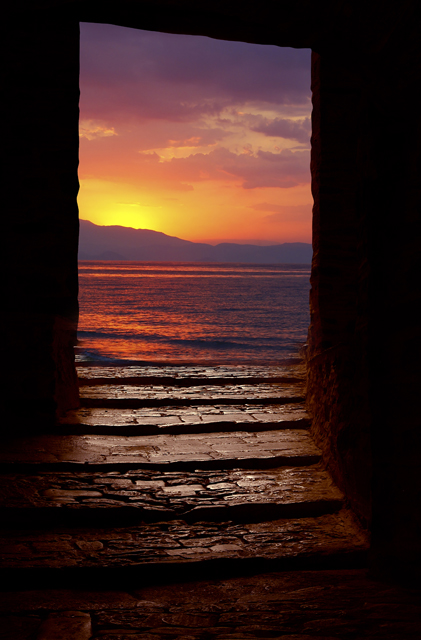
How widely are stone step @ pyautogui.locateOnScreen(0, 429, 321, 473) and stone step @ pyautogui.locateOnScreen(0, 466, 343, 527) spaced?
3.1 inches

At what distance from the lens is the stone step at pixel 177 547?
2.44 metres

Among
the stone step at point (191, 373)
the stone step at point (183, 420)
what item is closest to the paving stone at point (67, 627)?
the stone step at point (183, 420)

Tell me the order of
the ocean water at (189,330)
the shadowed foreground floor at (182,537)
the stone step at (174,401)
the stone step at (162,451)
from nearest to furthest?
the shadowed foreground floor at (182,537), the stone step at (162,451), the stone step at (174,401), the ocean water at (189,330)

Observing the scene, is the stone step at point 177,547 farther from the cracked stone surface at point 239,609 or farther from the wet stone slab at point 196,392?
the wet stone slab at point 196,392

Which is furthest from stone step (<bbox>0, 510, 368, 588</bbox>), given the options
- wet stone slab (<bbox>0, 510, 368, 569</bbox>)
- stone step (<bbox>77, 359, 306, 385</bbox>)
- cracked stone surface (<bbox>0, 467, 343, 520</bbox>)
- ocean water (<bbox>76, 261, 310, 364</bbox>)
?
ocean water (<bbox>76, 261, 310, 364</bbox>)

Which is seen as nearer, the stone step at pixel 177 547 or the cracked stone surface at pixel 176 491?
the stone step at pixel 177 547

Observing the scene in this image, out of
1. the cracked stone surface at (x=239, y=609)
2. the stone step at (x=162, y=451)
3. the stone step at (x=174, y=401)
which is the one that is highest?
the stone step at (x=174, y=401)

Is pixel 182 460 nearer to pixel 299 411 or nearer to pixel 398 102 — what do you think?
pixel 299 411

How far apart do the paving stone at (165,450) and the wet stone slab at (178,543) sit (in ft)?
2.08

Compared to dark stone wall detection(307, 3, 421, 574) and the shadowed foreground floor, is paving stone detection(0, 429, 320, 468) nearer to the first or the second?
the shadowed foreground floor

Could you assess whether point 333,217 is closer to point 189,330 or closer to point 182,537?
point 182,537

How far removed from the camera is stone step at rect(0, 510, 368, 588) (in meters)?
2.44

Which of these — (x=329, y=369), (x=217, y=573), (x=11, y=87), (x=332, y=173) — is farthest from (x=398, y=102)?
(x=11, y=87)

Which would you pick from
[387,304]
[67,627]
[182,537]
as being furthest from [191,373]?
[67,627]
